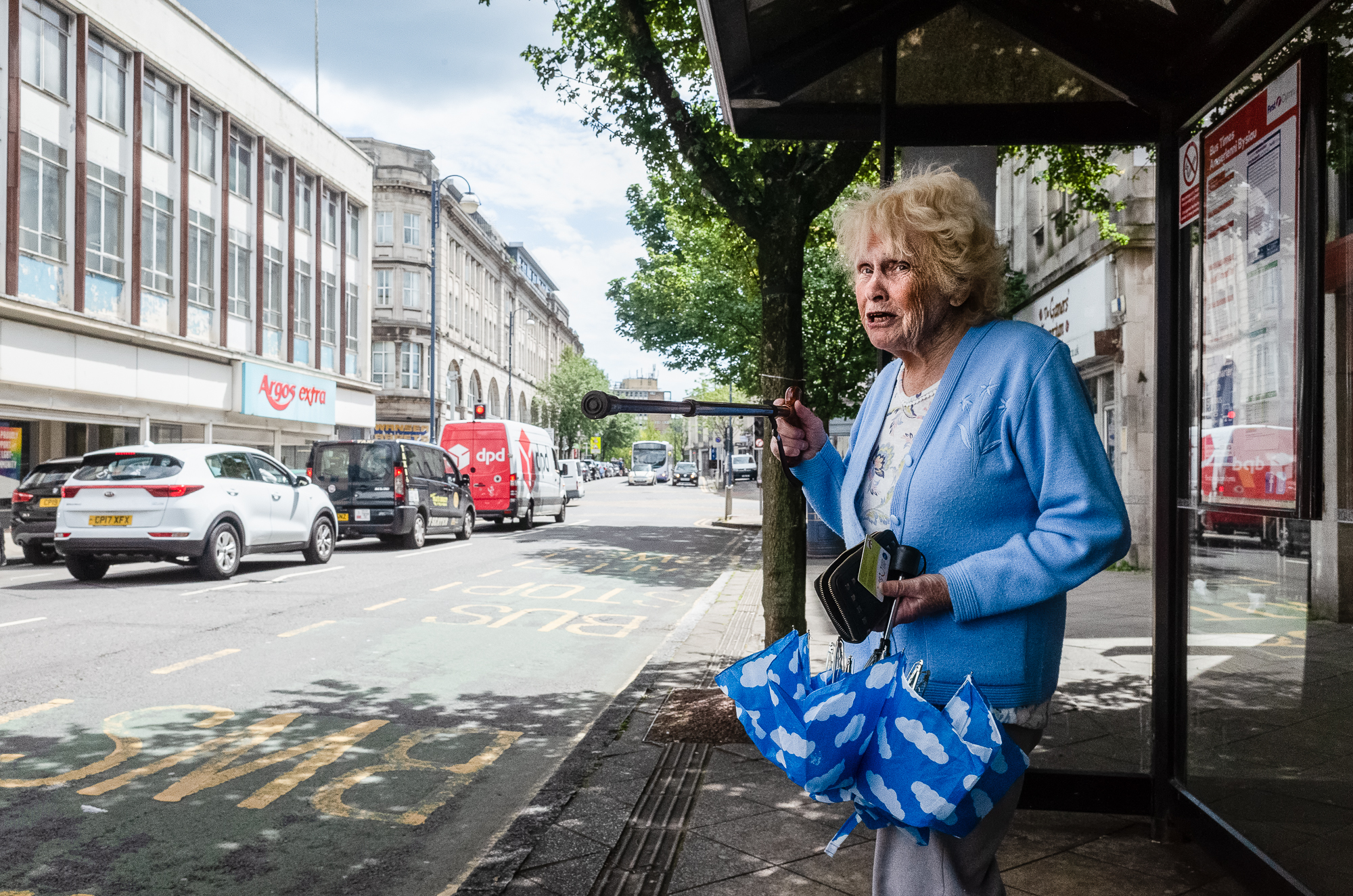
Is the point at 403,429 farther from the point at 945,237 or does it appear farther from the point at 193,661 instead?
the point at 945,237

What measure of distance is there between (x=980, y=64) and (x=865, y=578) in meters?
2.87

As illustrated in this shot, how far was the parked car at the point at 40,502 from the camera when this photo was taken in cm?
1450

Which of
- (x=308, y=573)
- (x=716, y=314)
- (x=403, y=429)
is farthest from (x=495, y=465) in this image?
(x=403, y=429)

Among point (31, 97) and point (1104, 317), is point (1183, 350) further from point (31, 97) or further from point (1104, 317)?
point (31, 97)

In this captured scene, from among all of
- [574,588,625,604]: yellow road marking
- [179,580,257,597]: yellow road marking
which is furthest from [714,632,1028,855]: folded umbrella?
[179,580,257,597]: yellow road marking

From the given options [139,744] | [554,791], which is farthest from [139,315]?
[554,791]

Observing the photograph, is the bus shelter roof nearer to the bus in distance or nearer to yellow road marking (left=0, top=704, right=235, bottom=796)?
yellow road marking (left=0, top=704, right=235, bottom=796)

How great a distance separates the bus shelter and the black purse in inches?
59.0

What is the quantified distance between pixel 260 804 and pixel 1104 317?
19.6 ft

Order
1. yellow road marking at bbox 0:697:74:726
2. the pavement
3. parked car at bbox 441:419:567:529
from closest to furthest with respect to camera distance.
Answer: the pavement < yellow road marking at bbox 0:697:74:726 < parked car at bbox 441:419:567:529

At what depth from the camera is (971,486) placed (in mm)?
1904

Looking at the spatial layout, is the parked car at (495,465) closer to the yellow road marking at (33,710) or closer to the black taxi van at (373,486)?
the black taxi van at (373,486)

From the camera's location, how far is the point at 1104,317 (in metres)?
7.21

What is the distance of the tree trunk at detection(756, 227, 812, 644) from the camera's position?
5828 millimetres
